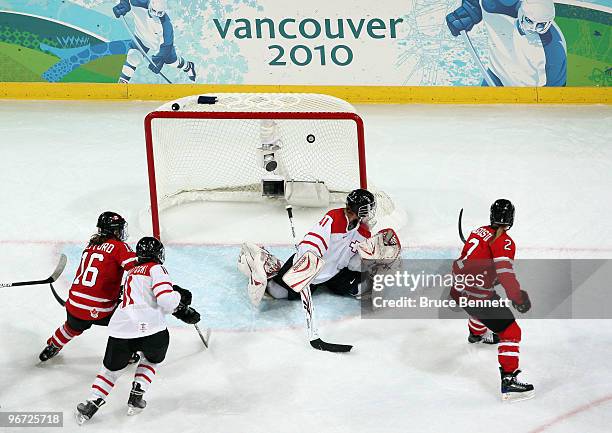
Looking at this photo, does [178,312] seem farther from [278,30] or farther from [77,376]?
[278,30]

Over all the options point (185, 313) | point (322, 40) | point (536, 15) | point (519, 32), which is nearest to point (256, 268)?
point (185, 313)

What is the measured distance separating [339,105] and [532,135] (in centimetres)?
237

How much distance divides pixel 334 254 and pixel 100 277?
1.28 m

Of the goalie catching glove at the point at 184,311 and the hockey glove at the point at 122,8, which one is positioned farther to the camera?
the hockey glove at the point at 122,8

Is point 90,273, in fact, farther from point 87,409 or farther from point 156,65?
point 156,65

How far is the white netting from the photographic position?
620 cm

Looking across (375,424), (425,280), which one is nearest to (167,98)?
(425,280)

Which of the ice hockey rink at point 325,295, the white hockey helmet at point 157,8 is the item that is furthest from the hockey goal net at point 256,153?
the white hockey helmet at point 157,8

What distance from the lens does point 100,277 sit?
4.38 metres

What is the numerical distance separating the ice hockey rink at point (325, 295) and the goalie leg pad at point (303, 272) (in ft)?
0.86

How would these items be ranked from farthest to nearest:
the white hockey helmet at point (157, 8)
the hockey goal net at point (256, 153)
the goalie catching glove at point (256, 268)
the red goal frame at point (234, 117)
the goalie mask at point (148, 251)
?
1. the white hockey helmet at point (157, 8)
2. the hockey goal net at point (256, 153)
3. the red goal frame at point (234, 117)
4. the goalie catching glove at point (256, 268)
5. the goalie mask at point (148, 251)

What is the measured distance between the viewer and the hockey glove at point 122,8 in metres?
8.51

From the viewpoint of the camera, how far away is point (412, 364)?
4.59 m

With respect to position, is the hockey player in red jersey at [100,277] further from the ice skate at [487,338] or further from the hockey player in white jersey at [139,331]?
the ice skate at [487,338]
